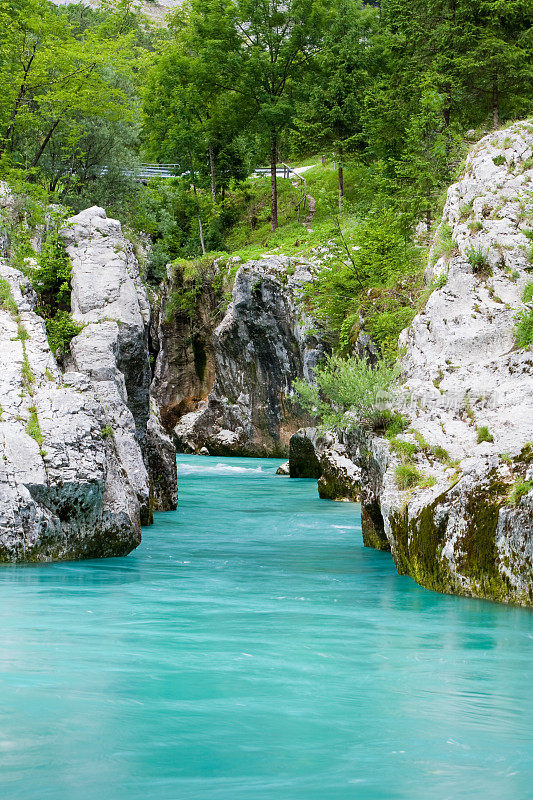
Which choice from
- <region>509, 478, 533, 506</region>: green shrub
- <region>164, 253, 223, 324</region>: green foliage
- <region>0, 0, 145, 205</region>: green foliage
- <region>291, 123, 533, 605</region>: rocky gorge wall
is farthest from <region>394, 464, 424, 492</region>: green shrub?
<region>164, 253, 223, 324</region>: green foliage

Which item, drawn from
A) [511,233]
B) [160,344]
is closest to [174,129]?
[160,344]

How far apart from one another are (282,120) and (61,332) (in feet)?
88.1

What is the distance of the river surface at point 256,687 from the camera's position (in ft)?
15.0

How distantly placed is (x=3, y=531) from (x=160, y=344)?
27337 millimetres

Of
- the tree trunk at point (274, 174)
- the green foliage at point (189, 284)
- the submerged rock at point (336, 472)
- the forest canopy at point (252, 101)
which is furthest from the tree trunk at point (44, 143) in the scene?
the tree trunk at point (274, 174)

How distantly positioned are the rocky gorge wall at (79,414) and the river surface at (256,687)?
61 centimetres

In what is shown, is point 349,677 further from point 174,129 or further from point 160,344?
point 174,129

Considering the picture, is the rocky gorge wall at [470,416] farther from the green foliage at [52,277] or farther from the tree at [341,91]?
the tree at [341,91]

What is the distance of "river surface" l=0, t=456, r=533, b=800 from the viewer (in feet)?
15.0

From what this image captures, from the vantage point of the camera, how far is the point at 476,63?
2186 cm

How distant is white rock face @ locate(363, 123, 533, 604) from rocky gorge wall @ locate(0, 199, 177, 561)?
3843mm

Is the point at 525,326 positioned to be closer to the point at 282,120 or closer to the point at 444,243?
the point at 444,243

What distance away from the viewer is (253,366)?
32.3 m

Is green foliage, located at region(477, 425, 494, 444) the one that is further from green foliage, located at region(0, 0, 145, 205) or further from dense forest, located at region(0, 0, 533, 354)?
green foliage, located at region(0, 0, 145, 205)
